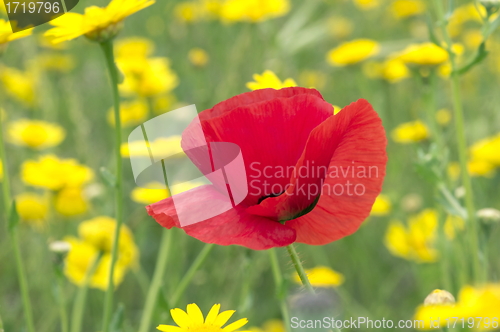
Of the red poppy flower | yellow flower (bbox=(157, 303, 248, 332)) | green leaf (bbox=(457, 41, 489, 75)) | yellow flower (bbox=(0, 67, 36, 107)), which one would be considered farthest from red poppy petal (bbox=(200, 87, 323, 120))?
yellow flower (bbox=(0, 67, 36, 107))

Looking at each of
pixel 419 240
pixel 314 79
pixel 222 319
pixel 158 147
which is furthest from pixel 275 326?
pixel 314 79

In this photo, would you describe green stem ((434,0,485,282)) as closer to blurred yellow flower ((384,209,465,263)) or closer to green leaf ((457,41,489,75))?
green leaf ((457,41,489,75))

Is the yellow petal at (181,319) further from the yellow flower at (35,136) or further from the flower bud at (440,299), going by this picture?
the yellow flower at (35,136)

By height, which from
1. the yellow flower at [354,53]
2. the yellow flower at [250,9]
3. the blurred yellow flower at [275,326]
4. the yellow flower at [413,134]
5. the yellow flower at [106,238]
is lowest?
the blurred yellow flower at [275,326]

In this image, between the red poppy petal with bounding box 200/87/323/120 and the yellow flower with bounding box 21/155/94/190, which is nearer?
the red poppy petal with bounding box 200/87/323/120

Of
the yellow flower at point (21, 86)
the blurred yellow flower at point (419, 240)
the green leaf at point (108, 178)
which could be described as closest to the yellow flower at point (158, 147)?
the green leaf at point (108, 178)

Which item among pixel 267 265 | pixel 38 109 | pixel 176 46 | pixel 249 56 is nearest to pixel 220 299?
pixel 267 265

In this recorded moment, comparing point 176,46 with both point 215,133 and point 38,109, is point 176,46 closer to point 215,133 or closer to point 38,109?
point 38,109
